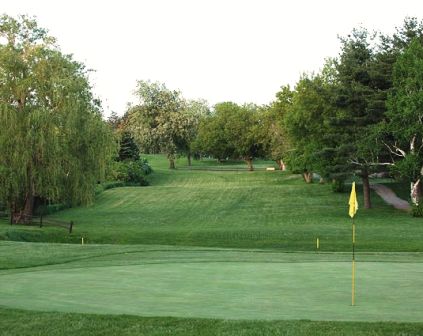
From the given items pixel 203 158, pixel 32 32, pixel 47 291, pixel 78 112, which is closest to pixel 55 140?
pixel 78 112

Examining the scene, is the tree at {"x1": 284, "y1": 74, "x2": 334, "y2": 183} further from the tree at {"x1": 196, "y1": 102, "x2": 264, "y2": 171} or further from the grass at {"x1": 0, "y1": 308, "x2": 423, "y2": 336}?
the grass at {"x1": 0, "y1": 308, "x2": 423, "y2": 336}

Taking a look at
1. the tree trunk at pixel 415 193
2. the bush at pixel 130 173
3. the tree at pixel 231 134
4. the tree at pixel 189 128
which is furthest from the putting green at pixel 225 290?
the tree at pixel 231 134

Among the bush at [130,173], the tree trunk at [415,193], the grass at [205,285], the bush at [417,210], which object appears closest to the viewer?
the grass at [205,285]

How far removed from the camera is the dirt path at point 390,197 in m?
56.8

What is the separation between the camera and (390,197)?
61750 mm

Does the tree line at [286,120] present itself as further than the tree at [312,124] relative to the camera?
No

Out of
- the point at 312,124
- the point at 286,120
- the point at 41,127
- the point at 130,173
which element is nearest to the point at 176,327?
the point at 41,127

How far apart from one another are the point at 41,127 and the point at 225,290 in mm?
29123

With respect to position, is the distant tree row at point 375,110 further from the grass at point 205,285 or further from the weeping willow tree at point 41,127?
the weeping willow tree at point 41,127

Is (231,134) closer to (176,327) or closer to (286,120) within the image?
(286,120)

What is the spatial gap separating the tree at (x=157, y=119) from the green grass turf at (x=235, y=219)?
941 cm

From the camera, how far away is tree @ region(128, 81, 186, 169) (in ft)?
318

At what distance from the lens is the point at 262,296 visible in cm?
1238

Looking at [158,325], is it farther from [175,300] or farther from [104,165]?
[104,165]
